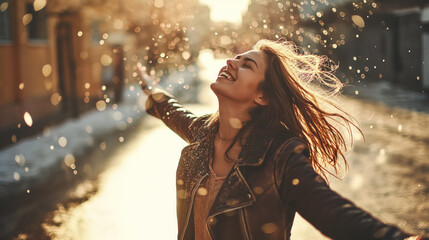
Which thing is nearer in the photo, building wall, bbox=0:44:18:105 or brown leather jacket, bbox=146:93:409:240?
brown leather jacket, bbox=146:93:409:240

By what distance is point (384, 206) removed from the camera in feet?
19.4

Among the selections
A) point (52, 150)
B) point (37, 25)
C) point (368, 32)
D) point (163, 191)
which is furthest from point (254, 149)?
point (368, 32)

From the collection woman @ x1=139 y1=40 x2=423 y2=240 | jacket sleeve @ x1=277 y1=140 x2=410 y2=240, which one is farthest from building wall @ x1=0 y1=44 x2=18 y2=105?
jacket sleeve @ x1=277 y1=140 x2=410 y2=240

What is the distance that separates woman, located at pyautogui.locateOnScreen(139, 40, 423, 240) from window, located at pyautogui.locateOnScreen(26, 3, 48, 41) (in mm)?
16234

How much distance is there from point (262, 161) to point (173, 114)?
1.12 m

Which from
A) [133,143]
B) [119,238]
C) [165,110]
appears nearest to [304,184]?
[165,110]

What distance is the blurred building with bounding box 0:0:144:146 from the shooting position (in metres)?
14.3

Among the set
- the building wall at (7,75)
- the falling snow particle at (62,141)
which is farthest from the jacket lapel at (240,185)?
the building wall at (7,75)

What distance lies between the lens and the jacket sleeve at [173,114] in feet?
9.40

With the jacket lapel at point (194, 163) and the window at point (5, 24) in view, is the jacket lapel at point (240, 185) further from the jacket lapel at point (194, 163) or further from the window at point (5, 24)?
the window at point (5, 24)

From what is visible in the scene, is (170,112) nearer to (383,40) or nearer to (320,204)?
(320,204)

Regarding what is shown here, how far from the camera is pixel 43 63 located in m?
18.0

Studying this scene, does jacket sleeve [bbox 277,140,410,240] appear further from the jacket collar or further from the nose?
the nose

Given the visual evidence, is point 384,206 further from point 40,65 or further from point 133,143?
point 40,65
